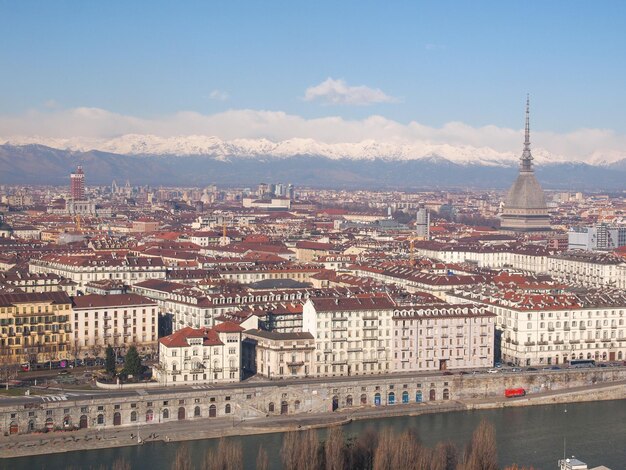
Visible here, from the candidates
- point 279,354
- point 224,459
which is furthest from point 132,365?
point 224,459

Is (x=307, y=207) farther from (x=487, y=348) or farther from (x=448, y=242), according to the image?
(x=487, y=348)

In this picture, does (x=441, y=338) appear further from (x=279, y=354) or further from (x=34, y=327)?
(x=34, y=327)

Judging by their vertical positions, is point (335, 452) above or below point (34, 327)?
below

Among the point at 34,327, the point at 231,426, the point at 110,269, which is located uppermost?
the point at 110,269

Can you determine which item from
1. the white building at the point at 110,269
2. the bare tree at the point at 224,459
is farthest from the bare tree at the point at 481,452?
the white building at the point at 110,269

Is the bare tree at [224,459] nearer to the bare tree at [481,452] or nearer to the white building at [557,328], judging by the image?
the bare tree at [481,452]

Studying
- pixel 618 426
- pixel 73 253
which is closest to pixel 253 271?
pixel 73 253

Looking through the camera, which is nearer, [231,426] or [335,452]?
[335,452]
